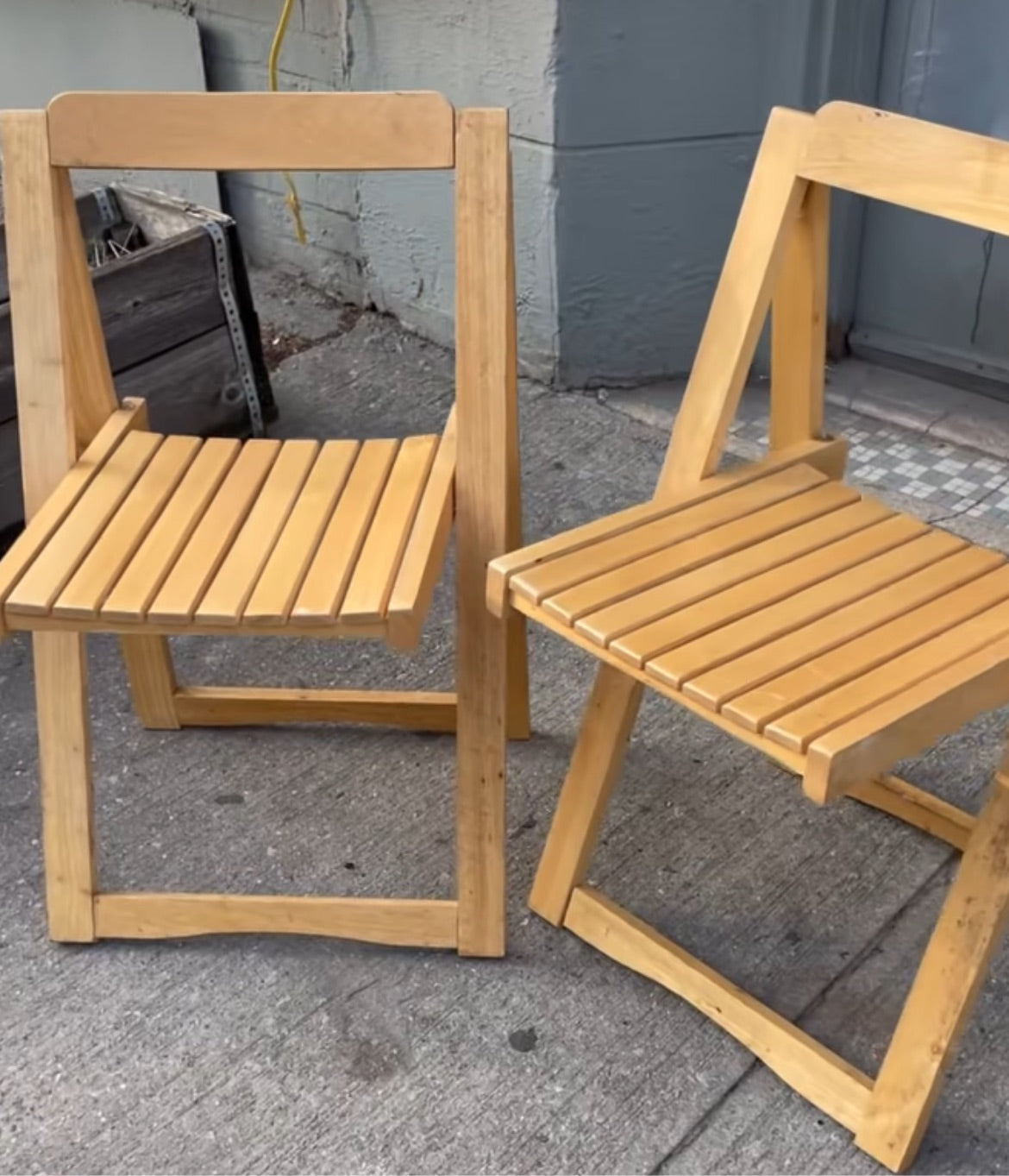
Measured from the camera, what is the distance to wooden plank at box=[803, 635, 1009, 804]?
1387 millimetres

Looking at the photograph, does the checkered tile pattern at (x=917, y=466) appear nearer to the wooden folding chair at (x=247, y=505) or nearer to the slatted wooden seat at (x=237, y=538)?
the wooden folding chair at (x=247, y=505)

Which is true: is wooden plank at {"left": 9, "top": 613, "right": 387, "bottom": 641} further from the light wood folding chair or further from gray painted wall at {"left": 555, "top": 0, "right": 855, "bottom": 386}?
gray painted wall at {"left": 555, "top": 0, "right": 855, "bottom": 386}

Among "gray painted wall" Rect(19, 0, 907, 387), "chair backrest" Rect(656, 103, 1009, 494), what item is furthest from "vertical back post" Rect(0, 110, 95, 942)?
"gray painted wall" Rect(19, 0, 907, 387)

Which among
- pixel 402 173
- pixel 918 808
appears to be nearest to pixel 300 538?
pixel 918 808

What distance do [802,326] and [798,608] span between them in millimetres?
471

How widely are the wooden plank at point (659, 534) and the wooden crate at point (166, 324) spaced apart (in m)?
1.50

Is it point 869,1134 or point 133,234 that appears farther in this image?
point 133,234

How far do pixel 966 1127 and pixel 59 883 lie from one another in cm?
122

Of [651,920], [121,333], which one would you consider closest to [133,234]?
[121,333]

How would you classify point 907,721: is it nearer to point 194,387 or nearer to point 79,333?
point 79,333

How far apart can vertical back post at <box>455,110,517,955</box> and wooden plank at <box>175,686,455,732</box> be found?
18.5 inches

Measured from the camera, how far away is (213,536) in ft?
5.92

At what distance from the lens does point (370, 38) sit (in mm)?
3465

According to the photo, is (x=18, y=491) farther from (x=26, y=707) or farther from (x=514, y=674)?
(x=514, y=674)
